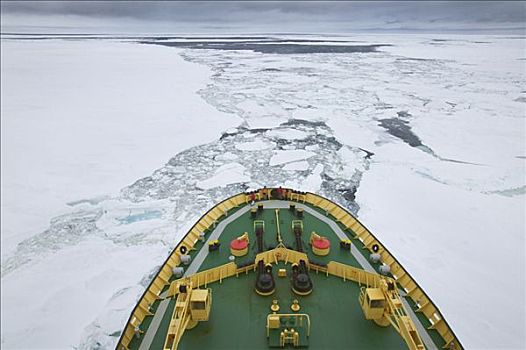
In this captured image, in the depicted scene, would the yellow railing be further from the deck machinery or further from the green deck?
the green deck

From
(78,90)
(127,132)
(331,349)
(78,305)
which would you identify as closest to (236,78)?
(78,90)

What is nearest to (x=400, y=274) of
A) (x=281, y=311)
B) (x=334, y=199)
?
(x=281, y=311)

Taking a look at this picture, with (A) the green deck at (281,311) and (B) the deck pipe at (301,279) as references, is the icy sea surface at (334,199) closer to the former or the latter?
(A) the green deck at (281,311)

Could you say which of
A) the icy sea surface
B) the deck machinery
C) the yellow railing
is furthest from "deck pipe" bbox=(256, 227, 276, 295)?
the icy sea surface

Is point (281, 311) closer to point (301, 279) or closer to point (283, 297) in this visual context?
point (283, 297)

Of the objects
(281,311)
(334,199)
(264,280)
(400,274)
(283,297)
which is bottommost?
(281,311)

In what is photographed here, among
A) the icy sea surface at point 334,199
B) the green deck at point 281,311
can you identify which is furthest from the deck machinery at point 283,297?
the icy sea surface at point 334,199

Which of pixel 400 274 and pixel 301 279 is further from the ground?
pixel 400 274

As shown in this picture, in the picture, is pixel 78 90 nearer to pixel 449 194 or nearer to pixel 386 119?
pixel 386 119
